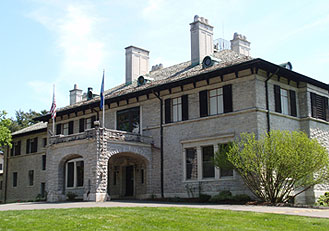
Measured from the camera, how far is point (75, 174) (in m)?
34.4

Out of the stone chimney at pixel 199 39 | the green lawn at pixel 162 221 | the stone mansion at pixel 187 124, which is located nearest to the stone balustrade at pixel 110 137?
the stone mansion at pixel 187 124

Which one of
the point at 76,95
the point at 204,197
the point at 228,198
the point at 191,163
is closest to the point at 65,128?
the point at 76,95

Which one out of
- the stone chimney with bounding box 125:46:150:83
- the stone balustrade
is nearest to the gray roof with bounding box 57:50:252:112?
the stone chimney with bounding box 125:46:150:83

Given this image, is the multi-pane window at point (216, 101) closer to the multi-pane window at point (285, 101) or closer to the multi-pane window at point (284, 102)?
the multi-pane window at point (285, 101)

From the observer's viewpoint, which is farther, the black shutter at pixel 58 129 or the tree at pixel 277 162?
the black shutter at pixel 58 129

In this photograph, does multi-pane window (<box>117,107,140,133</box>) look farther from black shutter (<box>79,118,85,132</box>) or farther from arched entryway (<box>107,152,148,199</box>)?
black shutter (<box>79,118,85,132</box>)

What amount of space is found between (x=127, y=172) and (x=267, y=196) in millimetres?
12069

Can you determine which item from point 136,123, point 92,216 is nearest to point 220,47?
point 136,123

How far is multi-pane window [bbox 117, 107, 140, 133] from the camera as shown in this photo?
3108 cm

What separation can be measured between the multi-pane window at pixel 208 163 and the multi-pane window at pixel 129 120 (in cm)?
598

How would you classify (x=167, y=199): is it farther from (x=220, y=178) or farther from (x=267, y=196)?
(x=267, y=196)

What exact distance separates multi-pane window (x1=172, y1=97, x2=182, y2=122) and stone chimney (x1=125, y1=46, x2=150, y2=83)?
9120mm

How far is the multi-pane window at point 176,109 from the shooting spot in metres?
28.7

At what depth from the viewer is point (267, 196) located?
22.9m
